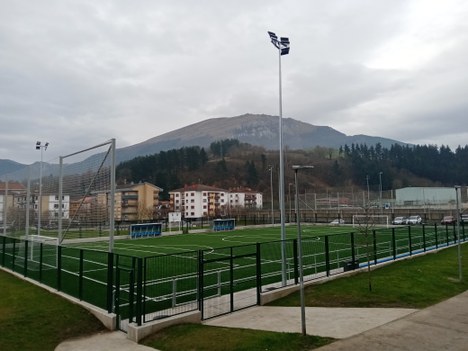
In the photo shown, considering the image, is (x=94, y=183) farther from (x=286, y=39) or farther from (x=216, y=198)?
(x=216, y=198)

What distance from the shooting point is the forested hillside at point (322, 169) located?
13950cm

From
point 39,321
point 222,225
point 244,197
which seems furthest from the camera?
point 244,197

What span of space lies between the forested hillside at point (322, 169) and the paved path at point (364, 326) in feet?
404

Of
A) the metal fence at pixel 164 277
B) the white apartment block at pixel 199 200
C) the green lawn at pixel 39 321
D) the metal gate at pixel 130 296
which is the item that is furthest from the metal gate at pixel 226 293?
the white apartment block at pixel 199 200

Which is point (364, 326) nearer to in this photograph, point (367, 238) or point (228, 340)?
point (228, 340)

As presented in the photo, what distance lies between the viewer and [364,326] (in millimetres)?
9344

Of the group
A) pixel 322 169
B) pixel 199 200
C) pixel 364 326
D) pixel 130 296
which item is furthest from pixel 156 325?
pixel 322 169

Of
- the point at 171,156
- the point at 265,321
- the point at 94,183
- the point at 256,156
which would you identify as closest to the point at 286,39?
the point at 94,183

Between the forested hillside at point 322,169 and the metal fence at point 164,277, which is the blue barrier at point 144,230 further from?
the forested hillside at point 322,169

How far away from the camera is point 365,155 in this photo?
6698 inches

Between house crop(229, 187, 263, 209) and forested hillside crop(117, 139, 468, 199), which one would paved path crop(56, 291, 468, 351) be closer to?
forested hillside crop(117, 139, 468, 199)

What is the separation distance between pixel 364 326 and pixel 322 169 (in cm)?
15317

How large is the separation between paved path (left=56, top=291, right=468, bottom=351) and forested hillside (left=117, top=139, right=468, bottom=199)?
123265mm

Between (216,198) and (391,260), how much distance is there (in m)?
114
